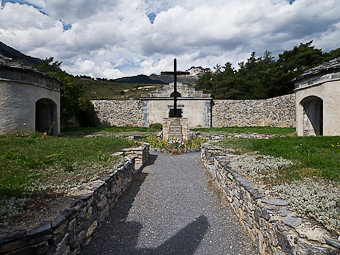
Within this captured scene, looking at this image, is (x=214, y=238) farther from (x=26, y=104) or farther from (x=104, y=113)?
(x=104, y=113)

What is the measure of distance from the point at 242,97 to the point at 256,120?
11631 millimetres

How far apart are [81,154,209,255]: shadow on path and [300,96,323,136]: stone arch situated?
9.55 meters

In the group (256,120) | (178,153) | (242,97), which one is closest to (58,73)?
(178,153)

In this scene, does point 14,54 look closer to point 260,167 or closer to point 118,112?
point 118,112

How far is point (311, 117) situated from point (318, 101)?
3.33 ft

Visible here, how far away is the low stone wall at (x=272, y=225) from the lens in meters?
1.78

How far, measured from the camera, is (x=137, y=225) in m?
3.41

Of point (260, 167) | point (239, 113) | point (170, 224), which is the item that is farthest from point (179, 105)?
point (170, 224)

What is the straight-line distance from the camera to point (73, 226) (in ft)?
8.00

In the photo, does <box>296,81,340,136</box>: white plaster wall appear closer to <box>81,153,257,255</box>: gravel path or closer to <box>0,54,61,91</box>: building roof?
<box>81,153,257,255</box>: gravel path

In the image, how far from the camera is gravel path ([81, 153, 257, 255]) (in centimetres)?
280

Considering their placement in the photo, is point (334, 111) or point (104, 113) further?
point (104, 113)

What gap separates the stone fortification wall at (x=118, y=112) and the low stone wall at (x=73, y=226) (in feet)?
55.4

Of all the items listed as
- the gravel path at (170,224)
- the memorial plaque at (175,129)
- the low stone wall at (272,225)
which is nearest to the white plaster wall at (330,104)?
the gravel path at (170,224)
